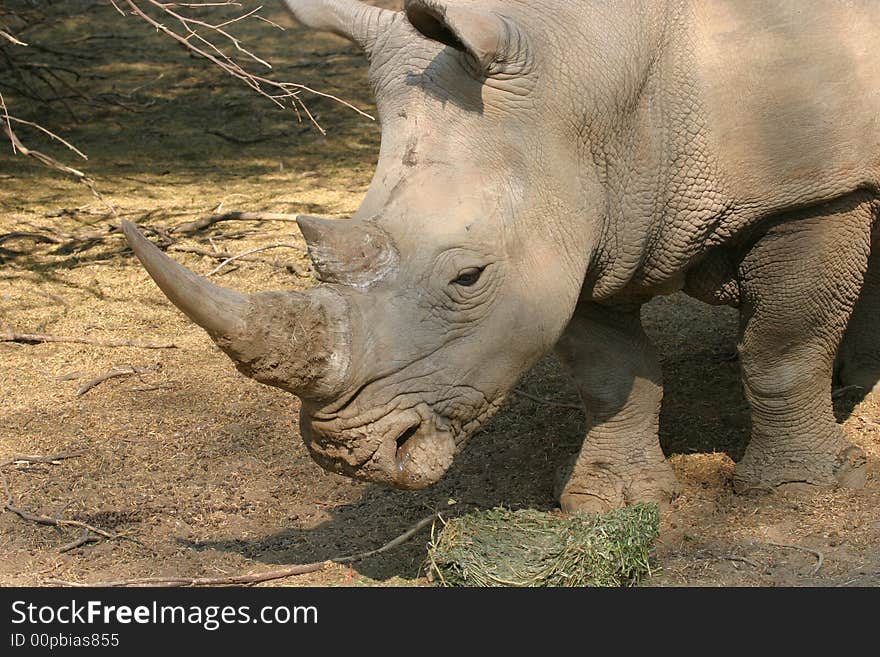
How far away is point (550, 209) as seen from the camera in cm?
381

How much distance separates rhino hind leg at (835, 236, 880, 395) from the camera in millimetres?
6043

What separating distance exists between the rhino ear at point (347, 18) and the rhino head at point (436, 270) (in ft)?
0.59

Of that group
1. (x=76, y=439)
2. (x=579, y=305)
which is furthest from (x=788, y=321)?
(x=76, y=439)

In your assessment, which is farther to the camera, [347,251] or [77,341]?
[77,341]

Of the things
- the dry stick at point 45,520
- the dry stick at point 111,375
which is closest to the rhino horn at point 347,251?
the dry stick at point 45,520

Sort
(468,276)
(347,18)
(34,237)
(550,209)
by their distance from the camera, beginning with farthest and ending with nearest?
(34,237), (347,18), (550,209), (468,276)

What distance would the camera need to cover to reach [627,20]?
399 centimetres

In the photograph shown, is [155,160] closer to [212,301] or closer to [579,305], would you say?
[579,305]

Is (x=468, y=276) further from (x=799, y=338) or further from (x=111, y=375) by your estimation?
(x=111, y=375)

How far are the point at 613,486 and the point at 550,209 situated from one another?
1.62 meters

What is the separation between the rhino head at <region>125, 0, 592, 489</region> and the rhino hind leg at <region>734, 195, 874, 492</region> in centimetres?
93

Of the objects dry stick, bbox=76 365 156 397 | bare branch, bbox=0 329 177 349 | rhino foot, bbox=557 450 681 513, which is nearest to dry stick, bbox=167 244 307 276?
bare branch, bbox=0 329 177 349

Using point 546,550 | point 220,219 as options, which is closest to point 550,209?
point 546,550

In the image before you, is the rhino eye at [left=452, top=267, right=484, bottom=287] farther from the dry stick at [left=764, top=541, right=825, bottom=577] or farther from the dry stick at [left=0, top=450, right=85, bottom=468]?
the dry stick at [left=0, top=450, right=85, bottom=468]
